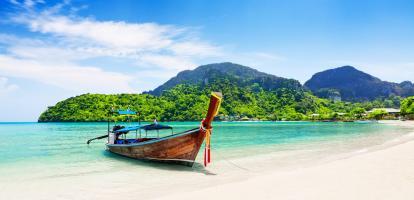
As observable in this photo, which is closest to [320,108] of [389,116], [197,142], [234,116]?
[234,116]

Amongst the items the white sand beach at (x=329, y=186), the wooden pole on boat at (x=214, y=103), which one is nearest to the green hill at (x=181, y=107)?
the wooden pole on boat at (x=214, y=103)

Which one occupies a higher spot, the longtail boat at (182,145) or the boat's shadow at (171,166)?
the longtail boat at (182,145)

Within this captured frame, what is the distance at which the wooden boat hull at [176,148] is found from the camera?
1423 centimetres

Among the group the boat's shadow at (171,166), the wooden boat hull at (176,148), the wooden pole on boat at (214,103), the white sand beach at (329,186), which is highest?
the wooden pole on boat at (214,103)

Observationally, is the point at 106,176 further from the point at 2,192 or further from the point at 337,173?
the point at 337,173

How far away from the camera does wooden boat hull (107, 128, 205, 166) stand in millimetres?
14234

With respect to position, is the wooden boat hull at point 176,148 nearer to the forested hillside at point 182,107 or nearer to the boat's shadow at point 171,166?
the boat's shadow at point 171,166

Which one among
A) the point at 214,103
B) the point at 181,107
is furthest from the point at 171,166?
the point at 181,107

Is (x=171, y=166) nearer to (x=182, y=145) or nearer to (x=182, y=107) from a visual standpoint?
(x=182, y=145)

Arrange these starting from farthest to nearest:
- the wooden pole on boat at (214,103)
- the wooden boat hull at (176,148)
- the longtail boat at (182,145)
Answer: the wooden boat hull at (176,148) < the longtail boat at (182,145) < the wooden pole on boat at (214,103)

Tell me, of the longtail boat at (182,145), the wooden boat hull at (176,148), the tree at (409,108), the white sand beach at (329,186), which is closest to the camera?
the white sand beach at (329,186)

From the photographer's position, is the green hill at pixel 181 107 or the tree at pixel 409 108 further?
the green hill at pixel 181 107

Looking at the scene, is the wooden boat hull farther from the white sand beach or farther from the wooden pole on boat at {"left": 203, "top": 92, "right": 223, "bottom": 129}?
the white sand beach

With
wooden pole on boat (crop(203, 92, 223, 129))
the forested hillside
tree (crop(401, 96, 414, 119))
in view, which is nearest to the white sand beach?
wooden pole on boat (crop(203, 92, 223, 129))
